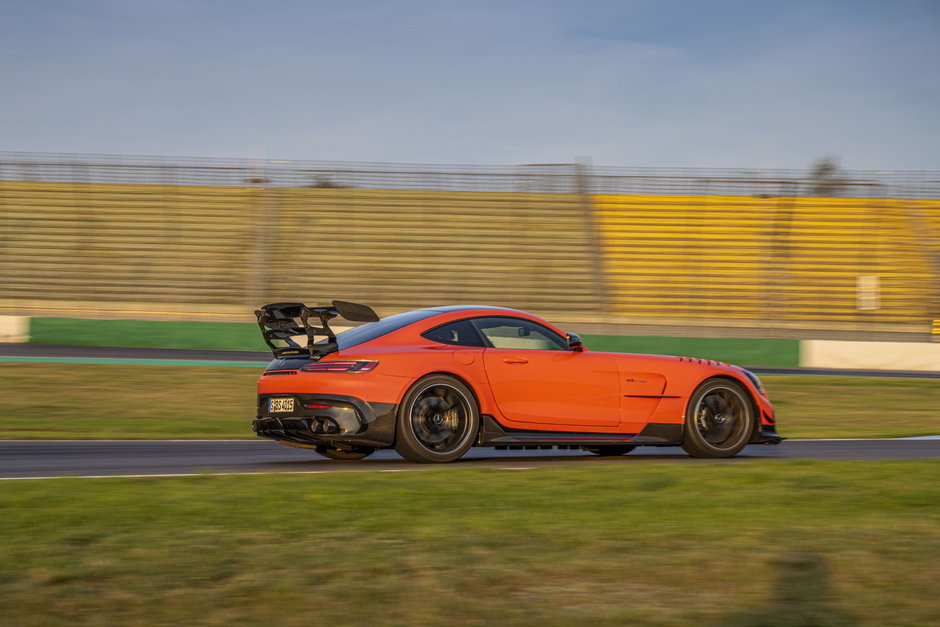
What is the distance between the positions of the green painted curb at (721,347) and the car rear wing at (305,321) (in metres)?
16.5

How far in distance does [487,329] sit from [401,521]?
11.1ft

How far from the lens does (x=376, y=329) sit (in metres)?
7.84

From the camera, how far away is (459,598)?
11.5 feet

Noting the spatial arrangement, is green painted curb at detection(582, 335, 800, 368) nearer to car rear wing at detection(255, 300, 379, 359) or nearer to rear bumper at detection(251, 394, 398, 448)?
car rear wing at detection(255, 300, 379, 359)

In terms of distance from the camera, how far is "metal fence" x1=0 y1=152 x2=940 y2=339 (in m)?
26.1

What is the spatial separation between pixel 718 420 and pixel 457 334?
2515mm

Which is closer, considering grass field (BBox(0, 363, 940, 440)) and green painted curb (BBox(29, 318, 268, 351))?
grass field (BBox(0, 363, 940, 440))

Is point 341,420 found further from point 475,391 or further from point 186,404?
point 186,404

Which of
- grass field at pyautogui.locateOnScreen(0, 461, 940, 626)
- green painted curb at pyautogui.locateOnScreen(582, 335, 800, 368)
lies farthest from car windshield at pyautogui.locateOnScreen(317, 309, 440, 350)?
green painted curb at pyautogui.locateOnScreen(582, 335, 800, 368)

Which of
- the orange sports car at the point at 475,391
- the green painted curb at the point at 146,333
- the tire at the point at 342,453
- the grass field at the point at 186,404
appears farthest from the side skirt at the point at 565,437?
the green painted curb at the point at 146,333

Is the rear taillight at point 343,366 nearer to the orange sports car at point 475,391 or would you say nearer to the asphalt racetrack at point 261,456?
the orange sports car at point 475,391

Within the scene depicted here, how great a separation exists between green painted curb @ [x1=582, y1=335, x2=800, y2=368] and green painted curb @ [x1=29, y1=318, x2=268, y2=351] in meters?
8.26

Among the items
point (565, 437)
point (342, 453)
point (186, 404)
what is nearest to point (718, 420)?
point (565, 437)

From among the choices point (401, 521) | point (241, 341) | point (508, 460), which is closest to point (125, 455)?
point (508, 460)
